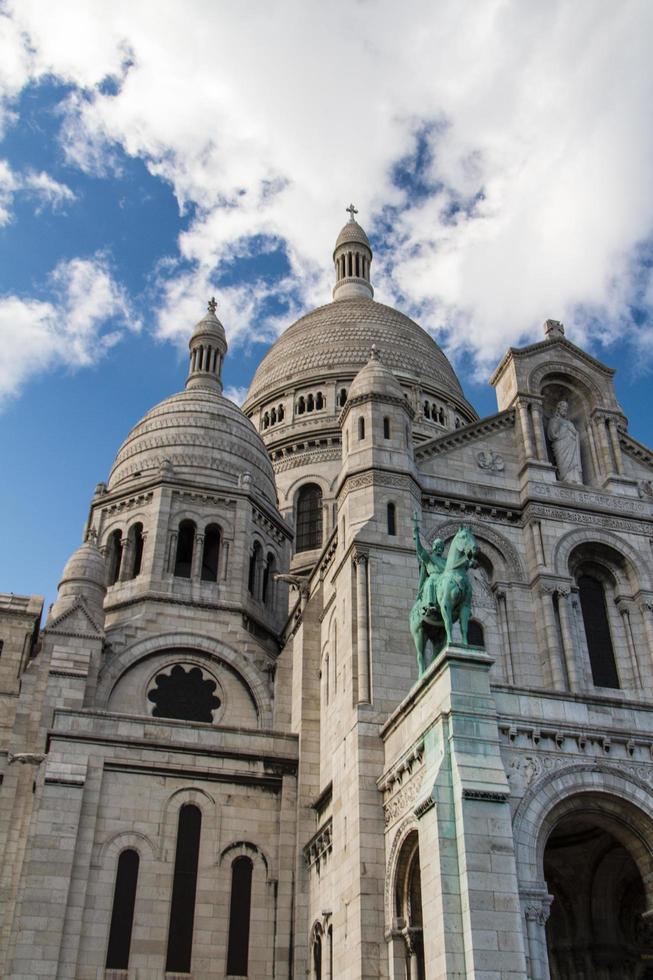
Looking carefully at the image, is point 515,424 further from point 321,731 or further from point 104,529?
point 104,529

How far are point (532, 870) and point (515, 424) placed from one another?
53.2 ft

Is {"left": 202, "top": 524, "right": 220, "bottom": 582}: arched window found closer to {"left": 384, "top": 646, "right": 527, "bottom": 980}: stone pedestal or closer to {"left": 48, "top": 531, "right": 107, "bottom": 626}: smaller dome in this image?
{"left": 48, "top": 531, "right": 107, "bottom": 626}: smaller dome

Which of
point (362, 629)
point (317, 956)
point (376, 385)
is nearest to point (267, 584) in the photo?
point (376, 385)

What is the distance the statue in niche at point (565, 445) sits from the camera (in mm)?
31219

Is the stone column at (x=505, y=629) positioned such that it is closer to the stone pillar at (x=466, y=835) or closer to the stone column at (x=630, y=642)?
the stone column at (x=630, y=642)

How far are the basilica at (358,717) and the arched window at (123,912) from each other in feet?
0.29

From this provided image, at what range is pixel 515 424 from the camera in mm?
31891

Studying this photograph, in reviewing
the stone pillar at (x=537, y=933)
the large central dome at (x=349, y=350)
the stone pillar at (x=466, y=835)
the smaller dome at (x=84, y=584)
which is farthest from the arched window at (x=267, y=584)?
the stone pillar at (x=537, y=933)

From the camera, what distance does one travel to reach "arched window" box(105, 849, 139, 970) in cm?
2486

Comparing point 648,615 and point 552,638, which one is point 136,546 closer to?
point 552,638

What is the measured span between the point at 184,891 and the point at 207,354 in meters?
27.4

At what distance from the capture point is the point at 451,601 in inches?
824

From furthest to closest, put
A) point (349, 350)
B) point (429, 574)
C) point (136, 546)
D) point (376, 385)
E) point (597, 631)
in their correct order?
point (349, 350)
point (136, 546)
point (376, 385)
point (597, 631)
point (429, 574)

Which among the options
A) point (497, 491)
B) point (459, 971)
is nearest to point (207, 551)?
point (497, 491)
